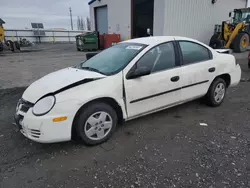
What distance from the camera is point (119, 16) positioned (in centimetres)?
1747

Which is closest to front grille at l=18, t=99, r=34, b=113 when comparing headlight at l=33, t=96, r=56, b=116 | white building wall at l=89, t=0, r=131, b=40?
headlight at l=33, t=96, r=56, b=116

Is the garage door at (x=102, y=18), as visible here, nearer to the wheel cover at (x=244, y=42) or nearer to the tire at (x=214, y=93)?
the wheel cover at (x=244, y=42)

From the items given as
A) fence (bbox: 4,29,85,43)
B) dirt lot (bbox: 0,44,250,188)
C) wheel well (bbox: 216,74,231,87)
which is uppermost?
fence (bbox: 4,29,85,43)

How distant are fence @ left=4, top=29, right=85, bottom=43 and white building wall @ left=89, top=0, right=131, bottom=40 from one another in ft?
47.1

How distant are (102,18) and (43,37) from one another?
45.7 feet

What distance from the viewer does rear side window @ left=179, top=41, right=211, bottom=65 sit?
365 cm

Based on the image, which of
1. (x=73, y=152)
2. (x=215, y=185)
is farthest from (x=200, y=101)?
(x=73, y=152)

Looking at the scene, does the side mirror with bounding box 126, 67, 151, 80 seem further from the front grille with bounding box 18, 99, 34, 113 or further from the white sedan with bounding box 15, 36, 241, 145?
the front grille with bounding box 18, 99, 34, 113

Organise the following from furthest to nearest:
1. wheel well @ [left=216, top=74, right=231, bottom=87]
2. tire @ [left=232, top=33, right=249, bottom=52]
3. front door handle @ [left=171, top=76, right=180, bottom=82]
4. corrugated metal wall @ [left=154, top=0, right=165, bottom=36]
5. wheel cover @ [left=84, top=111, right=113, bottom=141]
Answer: corrugated metal wall @ [left=154, top=0, right=165, bottom=36]
tire @ [left=232, top=33, right=249, bottom=52]
wheel well @ [left=216, top=74, right=231, bottom=87]
front door handle @ [left=171, top=76, right=180, bottom=82]
wheel cover @ [left=84, top=111, right=113, bottom=141]

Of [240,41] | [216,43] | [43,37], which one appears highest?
[43,37]

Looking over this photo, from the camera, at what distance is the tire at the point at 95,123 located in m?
2.72

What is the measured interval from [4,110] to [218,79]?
14.9ft

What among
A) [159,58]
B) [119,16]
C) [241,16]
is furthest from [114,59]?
[119,16]

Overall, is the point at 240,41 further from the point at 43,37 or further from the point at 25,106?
the point at 43,37
